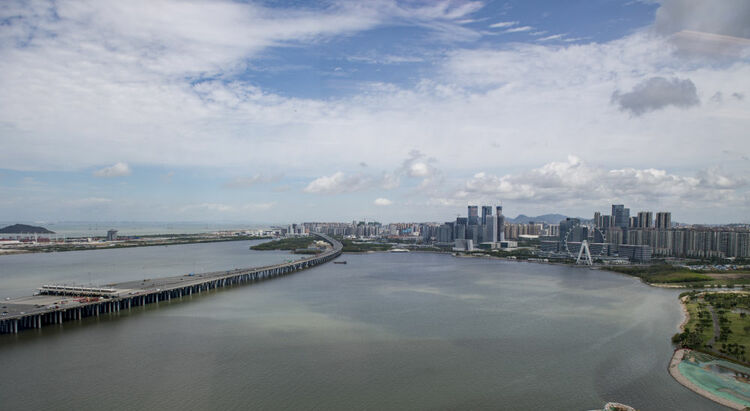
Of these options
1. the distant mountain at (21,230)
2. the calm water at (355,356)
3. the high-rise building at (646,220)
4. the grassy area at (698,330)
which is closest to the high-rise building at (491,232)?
the high-rise building at (646,220)

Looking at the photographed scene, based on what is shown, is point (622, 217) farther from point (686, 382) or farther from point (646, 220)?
point (686, 382)

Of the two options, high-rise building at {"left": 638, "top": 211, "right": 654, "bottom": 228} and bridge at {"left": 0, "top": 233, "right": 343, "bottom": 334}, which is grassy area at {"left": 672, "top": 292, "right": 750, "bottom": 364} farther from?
high-rise building at {"left": 638, "top": 211, "right": 654, "bottom": 228}

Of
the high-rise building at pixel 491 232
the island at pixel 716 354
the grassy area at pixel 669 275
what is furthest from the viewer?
the high-rise building at pixel 491 232

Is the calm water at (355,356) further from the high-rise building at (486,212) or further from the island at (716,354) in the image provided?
the high-rise building at (486,212)

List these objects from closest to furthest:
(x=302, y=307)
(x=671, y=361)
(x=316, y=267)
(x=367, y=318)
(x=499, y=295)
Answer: (x=671, y=361)
(x=367, y=318)
(x=302, y=307)
(x=499, y=295)
(x=316, y=267)

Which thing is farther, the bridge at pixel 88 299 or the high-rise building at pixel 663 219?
the high-rise building at pixel 663 219

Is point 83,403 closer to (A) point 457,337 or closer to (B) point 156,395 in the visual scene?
(B) point 156,395

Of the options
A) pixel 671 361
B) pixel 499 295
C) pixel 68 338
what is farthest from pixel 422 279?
pixel 68 338
